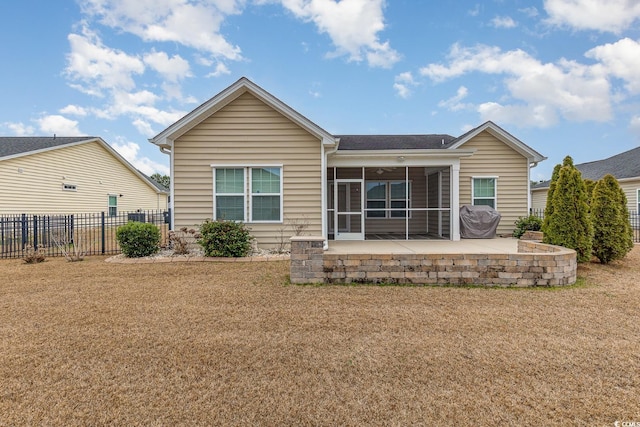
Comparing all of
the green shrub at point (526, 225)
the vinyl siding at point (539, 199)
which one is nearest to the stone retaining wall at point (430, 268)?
the green shrub at point (526, 225)

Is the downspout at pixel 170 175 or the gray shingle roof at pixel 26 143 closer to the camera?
the downspout at pixel 170 175

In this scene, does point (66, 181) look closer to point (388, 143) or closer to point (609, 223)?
point (388, 143)

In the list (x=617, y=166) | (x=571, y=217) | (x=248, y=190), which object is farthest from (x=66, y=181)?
(x=617, y=166)

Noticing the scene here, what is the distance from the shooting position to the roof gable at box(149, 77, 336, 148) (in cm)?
850

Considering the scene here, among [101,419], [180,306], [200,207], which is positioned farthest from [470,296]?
[200,207]

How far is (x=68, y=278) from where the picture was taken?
251 inches

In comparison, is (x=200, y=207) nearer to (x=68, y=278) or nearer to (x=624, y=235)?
(x=68, y=278)

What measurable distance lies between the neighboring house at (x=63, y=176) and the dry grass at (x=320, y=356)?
13163 millimetres

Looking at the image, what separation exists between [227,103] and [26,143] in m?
14.9

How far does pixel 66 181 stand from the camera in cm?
1689

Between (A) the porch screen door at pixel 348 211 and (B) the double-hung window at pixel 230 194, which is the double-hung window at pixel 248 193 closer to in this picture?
(B) the double-hung window at pixel 230 194

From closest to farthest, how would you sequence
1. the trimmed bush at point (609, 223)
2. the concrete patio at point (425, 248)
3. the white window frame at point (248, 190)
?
the trimmed bush at point (609, 223) → the concrete patio at point (425, 248) → the white window frame at point (248, 190)

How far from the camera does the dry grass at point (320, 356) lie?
7.34 ft

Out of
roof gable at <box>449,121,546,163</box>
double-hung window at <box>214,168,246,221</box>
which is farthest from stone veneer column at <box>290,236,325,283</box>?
roof gable at <box>449,121,546,163</box>
